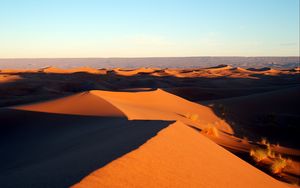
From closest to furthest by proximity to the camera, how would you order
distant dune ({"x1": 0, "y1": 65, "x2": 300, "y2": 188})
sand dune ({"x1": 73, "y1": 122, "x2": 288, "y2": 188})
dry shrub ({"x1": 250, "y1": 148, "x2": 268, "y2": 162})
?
sand dune ({"x1": 73, "y1": 122, "x2": 288, "y2": 188}) < distant dune ({"x1": 0, "y1": 65, "x2": 300, "y2": 188}) < dry shrub ({"x1": 250, "y1": 148, "x2": 268, "y2": 162})

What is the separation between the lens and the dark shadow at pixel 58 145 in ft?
14.2

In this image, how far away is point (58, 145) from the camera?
24.8 feet

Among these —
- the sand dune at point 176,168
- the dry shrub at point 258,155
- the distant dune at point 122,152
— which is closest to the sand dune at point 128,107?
the distant dune at point 122,152

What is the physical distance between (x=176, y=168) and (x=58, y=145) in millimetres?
3408

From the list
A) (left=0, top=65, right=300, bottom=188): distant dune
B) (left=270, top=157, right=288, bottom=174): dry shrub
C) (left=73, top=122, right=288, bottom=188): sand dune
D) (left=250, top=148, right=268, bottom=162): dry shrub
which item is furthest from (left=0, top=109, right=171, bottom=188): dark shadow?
(left=270, top=157, right=288, bottom=174): dry shrub

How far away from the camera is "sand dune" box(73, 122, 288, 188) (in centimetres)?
404

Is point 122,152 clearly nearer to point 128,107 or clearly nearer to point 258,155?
point 258,155

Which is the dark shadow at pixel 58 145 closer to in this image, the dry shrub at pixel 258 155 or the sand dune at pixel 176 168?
the sand dune at pixel 176 168

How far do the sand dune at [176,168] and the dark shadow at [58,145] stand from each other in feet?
0.72

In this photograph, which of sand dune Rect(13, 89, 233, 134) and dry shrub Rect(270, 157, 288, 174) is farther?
sand dune Rect(13, 89, 233, 134)

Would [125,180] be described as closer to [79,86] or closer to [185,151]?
[185,151]

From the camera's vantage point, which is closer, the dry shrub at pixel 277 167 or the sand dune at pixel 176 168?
the sand dune at pixel 176 168

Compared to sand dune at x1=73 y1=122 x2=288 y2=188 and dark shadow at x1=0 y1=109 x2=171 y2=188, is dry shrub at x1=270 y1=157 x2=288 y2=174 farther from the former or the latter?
dark shadow at x1=0 y1=109 x2=171 y2=188

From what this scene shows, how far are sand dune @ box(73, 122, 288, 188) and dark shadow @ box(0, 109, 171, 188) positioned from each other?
22cm
